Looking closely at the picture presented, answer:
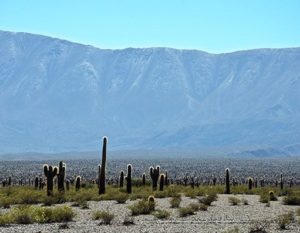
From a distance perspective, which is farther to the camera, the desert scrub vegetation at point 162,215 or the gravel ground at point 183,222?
the desert scrub vegetation at point 162,215

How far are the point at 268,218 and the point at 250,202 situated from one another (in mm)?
10532

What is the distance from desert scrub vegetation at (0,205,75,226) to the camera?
26.5m

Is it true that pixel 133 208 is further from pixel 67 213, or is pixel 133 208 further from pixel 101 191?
pixel 101 191

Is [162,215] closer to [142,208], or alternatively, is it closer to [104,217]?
[142,208]

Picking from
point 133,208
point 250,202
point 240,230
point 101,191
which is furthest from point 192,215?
point 101,191

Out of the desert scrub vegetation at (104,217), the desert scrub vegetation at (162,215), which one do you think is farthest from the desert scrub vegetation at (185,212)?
the desert scrub vegetation at (104,217)

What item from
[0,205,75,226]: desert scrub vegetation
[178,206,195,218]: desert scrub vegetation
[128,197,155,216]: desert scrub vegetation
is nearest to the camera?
[0,205,75,226]: desert scrub vegetation

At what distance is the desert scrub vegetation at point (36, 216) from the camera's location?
2655cm

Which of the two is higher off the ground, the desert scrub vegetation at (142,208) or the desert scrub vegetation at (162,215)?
the desert scrub vegetation at (142,208)

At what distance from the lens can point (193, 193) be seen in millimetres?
44188

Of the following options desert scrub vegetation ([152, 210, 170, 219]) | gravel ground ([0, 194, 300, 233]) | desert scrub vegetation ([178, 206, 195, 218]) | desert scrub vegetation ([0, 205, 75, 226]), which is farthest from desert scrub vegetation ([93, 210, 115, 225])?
desert scrub vegetation ([178, 206, 195, 218])

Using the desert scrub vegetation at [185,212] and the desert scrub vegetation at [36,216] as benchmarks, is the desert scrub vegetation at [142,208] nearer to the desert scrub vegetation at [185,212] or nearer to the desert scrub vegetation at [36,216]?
the desert scrub vegetation at [185,212]

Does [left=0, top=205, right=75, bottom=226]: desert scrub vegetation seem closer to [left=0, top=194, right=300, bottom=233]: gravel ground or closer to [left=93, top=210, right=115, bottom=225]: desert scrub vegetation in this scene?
[left=0, top=194, right=300, bottom=233]: gravel ground

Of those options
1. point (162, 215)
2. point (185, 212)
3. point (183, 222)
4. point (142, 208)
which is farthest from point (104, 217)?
point (185, 212)
